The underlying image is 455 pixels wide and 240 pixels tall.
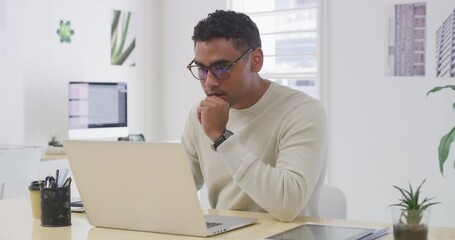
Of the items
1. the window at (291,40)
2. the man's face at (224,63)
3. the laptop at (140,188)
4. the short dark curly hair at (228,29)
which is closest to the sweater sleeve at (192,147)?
the man's face at (224,63)

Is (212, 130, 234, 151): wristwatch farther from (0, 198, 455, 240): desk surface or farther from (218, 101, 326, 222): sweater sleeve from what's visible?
(0, 198, 455, 240): desk surface

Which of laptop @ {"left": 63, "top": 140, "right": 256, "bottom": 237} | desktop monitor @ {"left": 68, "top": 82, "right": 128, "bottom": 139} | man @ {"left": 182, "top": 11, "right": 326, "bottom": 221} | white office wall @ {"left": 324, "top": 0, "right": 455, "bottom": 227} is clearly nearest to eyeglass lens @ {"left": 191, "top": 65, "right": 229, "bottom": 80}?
man @ {"left": 182, "top": 11, "right": 326, "bottom": 221}

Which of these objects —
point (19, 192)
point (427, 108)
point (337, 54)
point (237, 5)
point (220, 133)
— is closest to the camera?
point (220, 133)

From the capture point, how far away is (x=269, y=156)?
2.09m

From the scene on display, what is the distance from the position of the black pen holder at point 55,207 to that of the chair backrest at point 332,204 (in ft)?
2.63

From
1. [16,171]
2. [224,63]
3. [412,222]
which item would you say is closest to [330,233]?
[412,222]

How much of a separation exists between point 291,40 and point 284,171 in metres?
3.12

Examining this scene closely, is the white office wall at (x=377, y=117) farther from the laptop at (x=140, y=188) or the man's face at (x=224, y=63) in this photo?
the laptop at (x=140, y=188)

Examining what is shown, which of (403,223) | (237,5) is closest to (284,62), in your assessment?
(237,5)

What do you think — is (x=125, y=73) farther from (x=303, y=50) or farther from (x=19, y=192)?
(x=19, y=192)

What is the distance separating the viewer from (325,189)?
2.24 metres

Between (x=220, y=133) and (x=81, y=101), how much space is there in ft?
9.85

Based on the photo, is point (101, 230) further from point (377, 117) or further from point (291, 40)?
point (291, 40)

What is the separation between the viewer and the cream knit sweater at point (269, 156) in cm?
182
